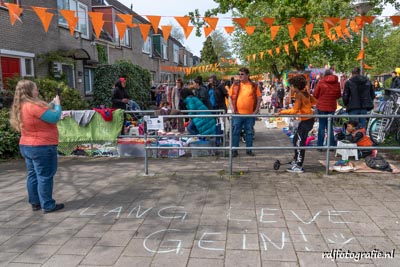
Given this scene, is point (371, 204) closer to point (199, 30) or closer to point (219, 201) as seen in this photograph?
point (219, 201)

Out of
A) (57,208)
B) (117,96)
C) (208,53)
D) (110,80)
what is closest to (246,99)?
(117,96)

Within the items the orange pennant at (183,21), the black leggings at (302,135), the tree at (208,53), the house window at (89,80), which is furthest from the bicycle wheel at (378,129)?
the tree at (208,53)

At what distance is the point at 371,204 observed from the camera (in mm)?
4480

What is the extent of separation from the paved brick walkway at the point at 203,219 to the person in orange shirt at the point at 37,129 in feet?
1.82

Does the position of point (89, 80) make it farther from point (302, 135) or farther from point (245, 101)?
point (302, 135)

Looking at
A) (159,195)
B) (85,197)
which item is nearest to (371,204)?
(159,195)

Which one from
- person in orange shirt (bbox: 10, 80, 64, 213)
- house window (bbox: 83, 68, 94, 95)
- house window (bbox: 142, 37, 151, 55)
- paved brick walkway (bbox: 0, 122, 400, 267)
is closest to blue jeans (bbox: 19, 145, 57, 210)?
person in orange shirt (bbox: 10, 80, 64, 213)

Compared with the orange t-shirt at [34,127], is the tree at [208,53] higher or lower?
higher

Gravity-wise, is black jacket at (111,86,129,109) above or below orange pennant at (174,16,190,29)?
below

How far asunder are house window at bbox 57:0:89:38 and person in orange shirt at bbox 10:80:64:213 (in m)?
10.9

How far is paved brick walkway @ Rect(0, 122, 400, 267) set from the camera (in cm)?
328

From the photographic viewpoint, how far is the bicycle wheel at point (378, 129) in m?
8.41

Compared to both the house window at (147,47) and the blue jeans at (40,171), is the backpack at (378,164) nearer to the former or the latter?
the blue jeans at (40,171)

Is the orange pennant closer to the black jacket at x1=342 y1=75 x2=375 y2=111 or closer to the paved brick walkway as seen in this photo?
the paved brick walkway
